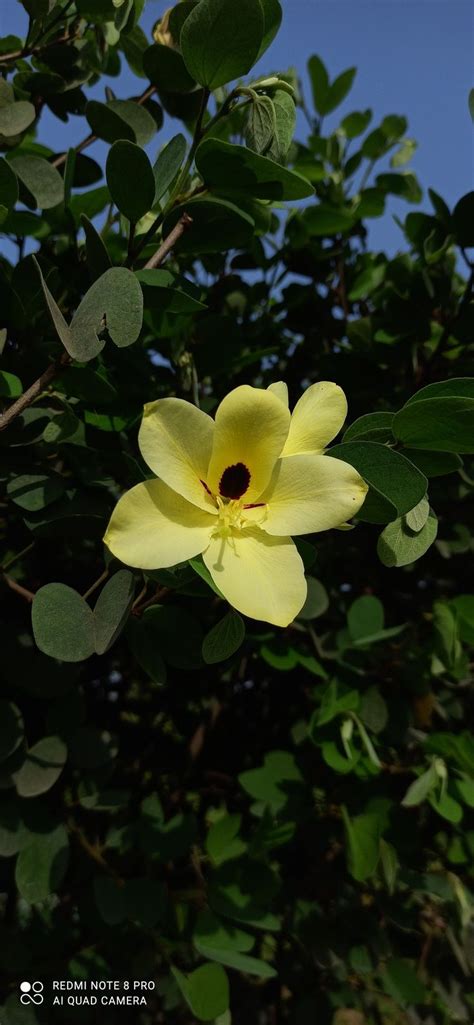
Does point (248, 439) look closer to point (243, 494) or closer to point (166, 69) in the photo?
point (243, 494)

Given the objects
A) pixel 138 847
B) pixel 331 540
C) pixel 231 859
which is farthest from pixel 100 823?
pixel 331 540

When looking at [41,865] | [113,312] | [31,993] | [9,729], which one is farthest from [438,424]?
[31,993]

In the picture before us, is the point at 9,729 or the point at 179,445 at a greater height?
the point at 179,445

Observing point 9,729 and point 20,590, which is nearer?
point 20,590

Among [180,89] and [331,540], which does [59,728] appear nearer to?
[331,540]

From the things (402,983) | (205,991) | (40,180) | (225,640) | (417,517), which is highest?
(40,180)

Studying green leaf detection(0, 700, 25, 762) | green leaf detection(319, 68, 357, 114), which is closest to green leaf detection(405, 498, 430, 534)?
green leaf detection(0, 700, 25, 762)

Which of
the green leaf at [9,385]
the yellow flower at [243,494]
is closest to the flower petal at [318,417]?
the yellow flower at [243,494]
